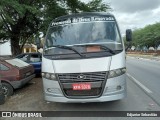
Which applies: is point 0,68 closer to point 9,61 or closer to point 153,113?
point 9,61

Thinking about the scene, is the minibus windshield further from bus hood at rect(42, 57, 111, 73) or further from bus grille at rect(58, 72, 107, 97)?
bus grille at rect(58, 72, 107, 97)

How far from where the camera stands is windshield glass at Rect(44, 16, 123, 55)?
264 inches

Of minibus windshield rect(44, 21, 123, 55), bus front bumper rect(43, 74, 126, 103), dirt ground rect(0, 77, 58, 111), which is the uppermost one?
minibus windshield rect(44, 21, 123, 55)

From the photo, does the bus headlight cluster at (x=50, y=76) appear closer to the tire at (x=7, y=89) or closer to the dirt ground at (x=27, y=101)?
the dirt ground at (x=27, y=101)

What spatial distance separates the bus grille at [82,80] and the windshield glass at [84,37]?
606mm

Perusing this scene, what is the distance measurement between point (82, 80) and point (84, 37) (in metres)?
1.43

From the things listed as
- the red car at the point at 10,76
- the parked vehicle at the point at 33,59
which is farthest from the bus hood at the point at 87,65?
the parked vehicle at the point at 33,59

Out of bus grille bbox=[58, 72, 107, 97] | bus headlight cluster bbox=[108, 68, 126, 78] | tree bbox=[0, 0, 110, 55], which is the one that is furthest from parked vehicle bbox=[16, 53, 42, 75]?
bus headlight cluster bbox=[108, 68, 126, 78]

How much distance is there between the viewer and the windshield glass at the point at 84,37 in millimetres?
6716

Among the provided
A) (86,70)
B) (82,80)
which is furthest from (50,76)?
(86,70)

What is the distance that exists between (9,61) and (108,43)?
4539 mm

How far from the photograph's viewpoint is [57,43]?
7191 millimetres

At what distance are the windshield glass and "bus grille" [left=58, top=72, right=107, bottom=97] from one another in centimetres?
61

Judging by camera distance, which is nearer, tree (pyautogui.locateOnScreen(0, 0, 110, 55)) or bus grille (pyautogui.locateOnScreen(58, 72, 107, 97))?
bus grille (pyautogui.locateOnScreen(58, 72, 107, 97))
